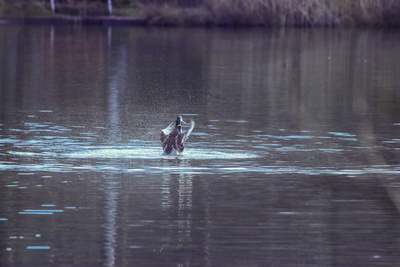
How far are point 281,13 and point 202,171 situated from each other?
2281 inches

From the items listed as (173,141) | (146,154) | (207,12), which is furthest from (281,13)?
(173,141)

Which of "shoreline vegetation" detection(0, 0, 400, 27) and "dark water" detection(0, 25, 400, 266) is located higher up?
"shoreline vegetation" detection(0, 0, 400, 27)

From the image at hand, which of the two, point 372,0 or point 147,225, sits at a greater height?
point 372,0

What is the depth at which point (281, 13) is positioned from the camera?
240 ft

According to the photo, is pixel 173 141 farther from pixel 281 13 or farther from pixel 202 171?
pixel 281 13

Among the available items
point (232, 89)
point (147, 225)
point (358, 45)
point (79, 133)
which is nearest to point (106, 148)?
point (79, 133)

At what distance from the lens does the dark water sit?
11.4 metres

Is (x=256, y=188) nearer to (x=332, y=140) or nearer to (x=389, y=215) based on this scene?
(x=389, y=215)

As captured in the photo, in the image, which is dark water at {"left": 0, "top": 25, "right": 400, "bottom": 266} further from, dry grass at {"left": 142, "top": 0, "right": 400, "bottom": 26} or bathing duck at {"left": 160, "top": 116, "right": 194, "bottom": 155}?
dry grass at {"left": 142, "top": 0, "right": 400, "bottom": 26}

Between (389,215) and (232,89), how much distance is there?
60.4 ft

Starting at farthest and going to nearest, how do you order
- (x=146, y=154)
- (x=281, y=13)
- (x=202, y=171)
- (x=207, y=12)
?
(x=207, y=12) → (x=281, y=13) → (x=146, y=154) → (x=202, y=171)

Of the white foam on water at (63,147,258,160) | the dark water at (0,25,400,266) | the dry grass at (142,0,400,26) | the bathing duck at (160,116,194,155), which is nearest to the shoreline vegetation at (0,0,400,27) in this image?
the dry grass at (142,0,400,26)

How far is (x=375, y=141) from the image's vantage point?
19.9 m

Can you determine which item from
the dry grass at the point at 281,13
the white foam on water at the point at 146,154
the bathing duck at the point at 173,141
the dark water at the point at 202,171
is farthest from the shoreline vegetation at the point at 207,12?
the bathing duck at the point at 173,141
